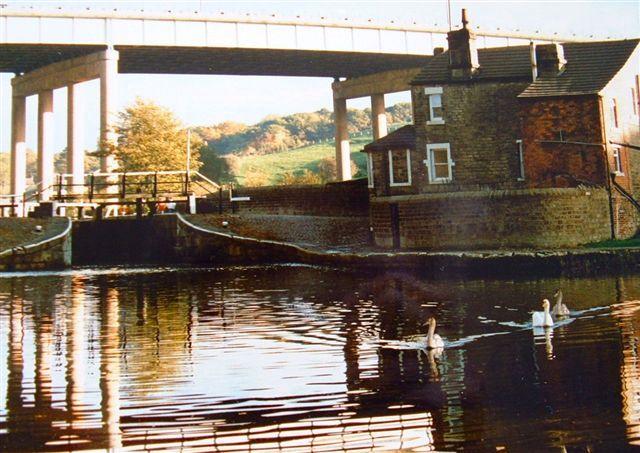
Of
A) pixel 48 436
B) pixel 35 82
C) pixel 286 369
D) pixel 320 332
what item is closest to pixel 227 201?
pixel 35 82

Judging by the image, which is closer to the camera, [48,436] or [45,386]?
[48,436]

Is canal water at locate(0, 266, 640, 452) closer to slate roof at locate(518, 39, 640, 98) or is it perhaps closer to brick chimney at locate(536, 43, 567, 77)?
slate roof at locate(518, 39, 640, 98)

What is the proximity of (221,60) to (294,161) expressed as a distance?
77.5m

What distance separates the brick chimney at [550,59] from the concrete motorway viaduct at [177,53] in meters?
26.1

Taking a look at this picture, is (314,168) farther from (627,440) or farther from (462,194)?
(627,440)

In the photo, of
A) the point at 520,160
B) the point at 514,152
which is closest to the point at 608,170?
the point at 520,160

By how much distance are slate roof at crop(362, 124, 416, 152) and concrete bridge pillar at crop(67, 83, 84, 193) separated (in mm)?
23844

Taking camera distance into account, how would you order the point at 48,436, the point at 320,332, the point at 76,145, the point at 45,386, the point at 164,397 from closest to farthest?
the point at 48,436
the point at 164,397
the point at 45,386
the point at 320,332
the point at 76,145

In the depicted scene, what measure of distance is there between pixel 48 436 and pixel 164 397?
6.23 feet

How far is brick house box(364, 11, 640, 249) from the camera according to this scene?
34.8 meters

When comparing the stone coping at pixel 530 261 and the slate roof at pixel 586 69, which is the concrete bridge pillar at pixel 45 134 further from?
the stone coping at pixel 530 261

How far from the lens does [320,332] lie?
16.2m

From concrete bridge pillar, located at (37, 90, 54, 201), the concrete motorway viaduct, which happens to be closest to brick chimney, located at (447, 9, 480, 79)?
the concrete motorway viaduct

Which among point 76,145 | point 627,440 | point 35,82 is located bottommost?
point 627,440
